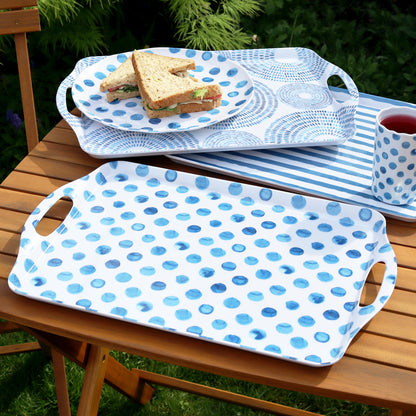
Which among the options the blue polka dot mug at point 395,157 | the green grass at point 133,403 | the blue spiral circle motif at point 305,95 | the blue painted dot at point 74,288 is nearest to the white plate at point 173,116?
the blue spiral circle motif at point 305,95

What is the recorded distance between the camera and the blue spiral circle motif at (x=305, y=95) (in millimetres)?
1610

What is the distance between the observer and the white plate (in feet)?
4.93

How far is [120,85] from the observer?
62.1 inches

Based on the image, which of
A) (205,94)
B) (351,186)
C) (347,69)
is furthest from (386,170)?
(347,69)

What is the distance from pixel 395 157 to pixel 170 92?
23.0 inches

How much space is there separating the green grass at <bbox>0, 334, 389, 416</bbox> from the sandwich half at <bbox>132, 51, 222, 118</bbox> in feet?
3.46

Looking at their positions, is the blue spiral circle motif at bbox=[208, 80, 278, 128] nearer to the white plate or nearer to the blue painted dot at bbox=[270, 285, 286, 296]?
the white plate

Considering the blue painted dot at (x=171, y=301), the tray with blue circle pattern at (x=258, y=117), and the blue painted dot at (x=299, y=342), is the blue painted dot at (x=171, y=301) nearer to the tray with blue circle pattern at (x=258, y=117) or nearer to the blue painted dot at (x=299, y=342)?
the blue painted dot at (x=299, y=342)

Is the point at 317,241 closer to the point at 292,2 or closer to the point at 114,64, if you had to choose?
the point at 114,64

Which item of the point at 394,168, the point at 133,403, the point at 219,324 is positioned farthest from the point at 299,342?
the point at 133,403

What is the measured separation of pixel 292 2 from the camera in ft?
12.8

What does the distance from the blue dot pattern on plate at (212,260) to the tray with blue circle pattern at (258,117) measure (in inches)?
4.7

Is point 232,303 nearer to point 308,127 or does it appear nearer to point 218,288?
point 218,288

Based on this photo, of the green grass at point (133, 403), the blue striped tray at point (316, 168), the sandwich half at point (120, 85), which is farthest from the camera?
the green grass at point (133, 403)
